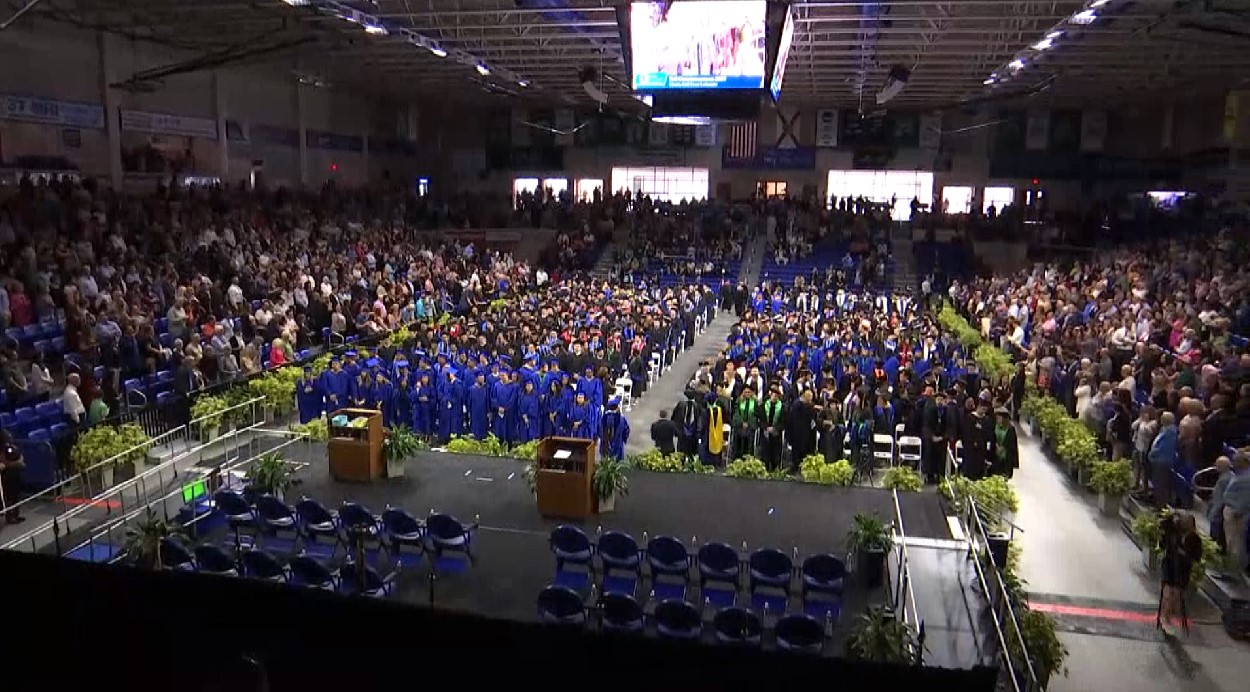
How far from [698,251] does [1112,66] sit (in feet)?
50.8

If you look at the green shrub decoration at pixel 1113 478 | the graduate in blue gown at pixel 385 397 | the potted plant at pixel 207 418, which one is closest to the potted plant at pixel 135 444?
the potted plant at pixel 207 418

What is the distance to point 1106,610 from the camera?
10.6 metres

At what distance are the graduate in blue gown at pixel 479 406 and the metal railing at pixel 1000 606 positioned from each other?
319 inches

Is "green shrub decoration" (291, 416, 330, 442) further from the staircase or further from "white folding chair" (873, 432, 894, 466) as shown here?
the staircase

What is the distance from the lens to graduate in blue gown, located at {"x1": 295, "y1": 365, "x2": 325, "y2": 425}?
54.1ft

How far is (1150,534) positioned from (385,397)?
11.9 meters

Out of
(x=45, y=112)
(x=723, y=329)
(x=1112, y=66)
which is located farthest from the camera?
(x=723, y=329)

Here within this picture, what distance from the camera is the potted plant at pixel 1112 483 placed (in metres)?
13.3

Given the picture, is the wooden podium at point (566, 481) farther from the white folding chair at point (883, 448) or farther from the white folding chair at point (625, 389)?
the white folding chair at point (625, 389)

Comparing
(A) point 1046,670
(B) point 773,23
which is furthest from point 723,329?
(A) point 1046,670

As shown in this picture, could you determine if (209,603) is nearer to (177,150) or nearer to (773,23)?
(773,23)

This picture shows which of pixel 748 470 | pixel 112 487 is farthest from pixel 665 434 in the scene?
pixel 112 487

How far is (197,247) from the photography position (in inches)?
870

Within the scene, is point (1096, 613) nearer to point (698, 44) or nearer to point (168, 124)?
point (698, 44)
